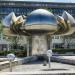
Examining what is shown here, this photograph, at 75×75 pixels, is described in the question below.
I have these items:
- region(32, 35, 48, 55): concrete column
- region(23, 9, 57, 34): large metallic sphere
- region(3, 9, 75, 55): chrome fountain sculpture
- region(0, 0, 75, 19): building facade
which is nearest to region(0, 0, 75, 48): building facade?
region(0, 0, 75, 19): building facade

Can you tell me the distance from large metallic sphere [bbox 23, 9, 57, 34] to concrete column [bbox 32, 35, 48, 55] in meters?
1.53

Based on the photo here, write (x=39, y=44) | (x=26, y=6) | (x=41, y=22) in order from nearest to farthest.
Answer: (x=41, y=22) → (x=39, y=44) → (x=26, y=6)

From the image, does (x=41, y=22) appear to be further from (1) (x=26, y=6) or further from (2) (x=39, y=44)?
(1) (x=26, y=6)

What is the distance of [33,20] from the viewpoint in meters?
25.4

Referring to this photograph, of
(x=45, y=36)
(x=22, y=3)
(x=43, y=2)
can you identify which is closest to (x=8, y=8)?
(x=22, y=3)

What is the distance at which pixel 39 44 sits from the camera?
27656 mm

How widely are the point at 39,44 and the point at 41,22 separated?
3209 millimetres

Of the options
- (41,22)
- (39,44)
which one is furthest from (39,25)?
(39,44)

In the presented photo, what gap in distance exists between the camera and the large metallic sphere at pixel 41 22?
25.3 meters

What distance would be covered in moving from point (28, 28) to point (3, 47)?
44.4 metres

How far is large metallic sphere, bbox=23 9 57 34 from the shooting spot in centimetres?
2527

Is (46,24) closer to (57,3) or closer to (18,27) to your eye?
(18,27)

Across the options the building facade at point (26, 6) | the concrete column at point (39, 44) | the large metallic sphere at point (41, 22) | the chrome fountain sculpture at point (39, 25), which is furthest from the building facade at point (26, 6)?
the large metallic sphere at point (41, 22)

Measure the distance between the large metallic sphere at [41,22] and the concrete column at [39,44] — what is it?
1.53 meters
